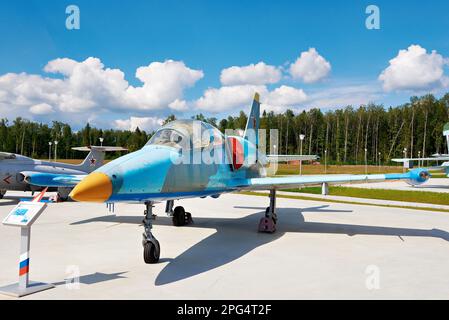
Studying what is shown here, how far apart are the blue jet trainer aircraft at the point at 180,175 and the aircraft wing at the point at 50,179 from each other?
6816mm

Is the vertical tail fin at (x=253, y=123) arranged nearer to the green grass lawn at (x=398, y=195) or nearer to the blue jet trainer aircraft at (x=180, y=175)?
the blue jet trainer aircraft at (x=180, y=175)

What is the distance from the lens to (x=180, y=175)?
8.09 metres

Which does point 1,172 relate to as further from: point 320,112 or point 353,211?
point 320,112

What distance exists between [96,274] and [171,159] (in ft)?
8.90

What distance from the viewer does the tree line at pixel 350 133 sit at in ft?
298

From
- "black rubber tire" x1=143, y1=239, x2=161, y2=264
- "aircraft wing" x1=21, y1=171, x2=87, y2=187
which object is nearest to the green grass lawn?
"aircraft wing" x1=21, y1=171, x2=87, y2=187

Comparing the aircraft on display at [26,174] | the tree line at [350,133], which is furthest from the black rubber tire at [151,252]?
the tree line at [350,133]

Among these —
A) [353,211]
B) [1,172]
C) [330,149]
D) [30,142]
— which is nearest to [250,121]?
[353,211]

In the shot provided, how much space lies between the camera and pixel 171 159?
25.6 ft

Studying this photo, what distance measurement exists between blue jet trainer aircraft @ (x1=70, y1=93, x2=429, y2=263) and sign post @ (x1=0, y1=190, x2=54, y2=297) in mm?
676

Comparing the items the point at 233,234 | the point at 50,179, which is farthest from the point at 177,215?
the point at 50,179

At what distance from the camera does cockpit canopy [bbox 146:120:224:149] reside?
8367mm

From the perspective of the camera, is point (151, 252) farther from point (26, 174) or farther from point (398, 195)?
point (398, 195)

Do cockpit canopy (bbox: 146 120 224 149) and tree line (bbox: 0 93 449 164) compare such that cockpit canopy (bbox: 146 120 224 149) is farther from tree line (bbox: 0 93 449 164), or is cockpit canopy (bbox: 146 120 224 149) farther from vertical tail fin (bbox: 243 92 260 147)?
tree line (bbox: 0 93 449 164)
